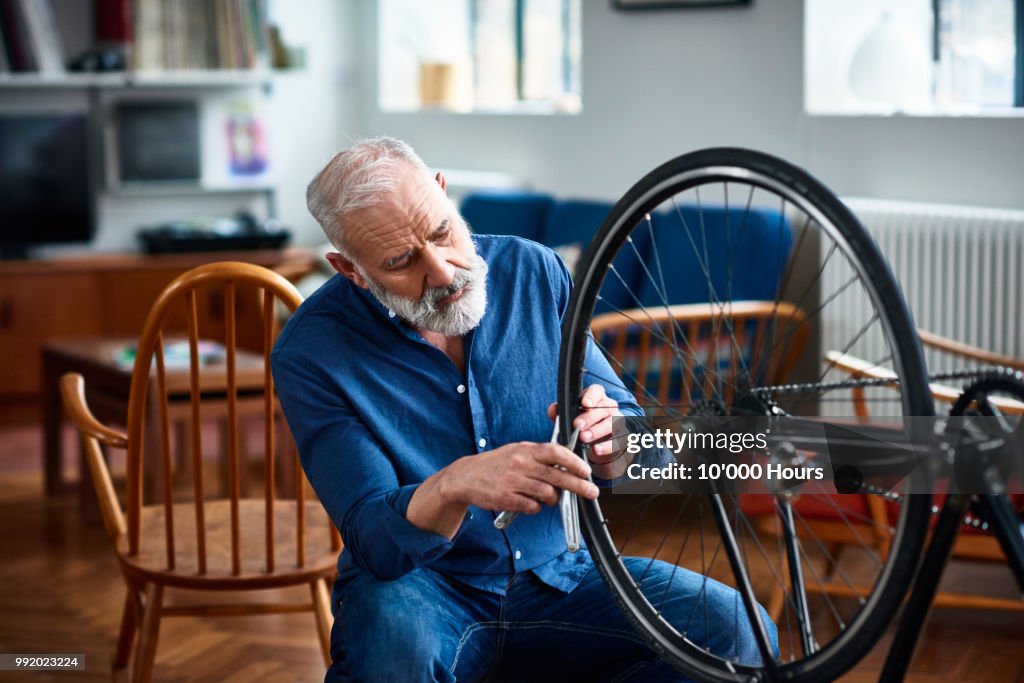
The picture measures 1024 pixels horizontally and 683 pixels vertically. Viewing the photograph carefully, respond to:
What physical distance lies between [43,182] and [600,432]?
459 cm

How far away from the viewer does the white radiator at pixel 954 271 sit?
3.34 meters

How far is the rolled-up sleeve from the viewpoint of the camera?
58.5 inches

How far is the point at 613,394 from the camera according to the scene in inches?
66.7

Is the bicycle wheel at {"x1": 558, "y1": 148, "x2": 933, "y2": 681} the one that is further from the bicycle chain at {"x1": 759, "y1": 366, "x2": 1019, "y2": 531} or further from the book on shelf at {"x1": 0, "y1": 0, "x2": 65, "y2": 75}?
the book on shelf at {"x1": 0, "y1": 0, "x2": 65, "y2": 75}

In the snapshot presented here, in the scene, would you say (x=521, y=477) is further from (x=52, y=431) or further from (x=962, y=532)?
(x=52, y=431)

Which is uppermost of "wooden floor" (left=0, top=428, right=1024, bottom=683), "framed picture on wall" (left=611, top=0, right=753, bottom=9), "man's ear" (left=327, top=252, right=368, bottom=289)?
"framed picture on wall" (left=611, top=0, right=753, bottom=9)

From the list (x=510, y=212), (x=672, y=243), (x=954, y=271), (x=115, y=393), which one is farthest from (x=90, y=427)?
(x=510, y=212)

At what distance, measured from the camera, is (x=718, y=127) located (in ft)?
14.3

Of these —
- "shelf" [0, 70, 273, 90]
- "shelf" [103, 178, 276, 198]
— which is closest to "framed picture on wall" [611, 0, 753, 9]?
"shelf" [0, 70, 273, 90]

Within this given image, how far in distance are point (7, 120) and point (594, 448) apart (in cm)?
461

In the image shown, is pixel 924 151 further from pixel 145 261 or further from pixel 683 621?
pixel 145 261

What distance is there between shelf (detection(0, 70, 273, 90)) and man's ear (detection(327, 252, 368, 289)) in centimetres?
421

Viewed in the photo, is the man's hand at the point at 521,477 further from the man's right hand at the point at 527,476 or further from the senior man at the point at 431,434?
the senior man at the point at 431,434

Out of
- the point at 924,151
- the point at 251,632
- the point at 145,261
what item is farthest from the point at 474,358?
the point at 145,261
